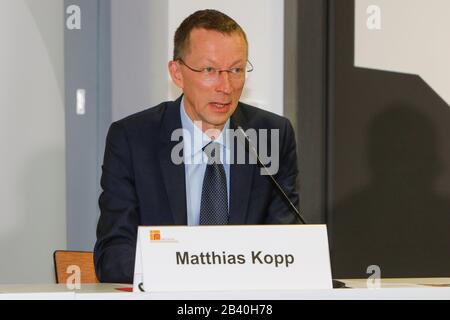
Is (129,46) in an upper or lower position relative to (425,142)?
upper

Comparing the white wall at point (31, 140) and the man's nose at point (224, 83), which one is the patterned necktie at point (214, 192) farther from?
the white wall at point (31, 140)

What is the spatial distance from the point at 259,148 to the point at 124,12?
3.67ft

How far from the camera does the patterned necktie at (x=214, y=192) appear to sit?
8.88 feet

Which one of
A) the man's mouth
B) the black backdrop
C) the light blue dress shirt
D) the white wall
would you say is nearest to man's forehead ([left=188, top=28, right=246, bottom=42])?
the man's mouth

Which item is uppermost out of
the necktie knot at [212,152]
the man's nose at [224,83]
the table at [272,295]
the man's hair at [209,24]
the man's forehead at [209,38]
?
the man's hair at [209,24]

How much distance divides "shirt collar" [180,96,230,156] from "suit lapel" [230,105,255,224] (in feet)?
0.16

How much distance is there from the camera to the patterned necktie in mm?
2707

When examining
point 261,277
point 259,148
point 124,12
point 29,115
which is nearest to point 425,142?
point 259,148

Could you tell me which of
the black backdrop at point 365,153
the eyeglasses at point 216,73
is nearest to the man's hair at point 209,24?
the eyeglasses at point 216,73

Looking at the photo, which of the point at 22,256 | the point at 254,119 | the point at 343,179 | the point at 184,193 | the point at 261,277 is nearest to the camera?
the point at 261,277

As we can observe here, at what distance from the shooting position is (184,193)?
108 inches

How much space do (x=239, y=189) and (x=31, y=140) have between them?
1.36 metres

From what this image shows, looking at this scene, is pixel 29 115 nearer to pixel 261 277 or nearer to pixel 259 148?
pixel 259 148

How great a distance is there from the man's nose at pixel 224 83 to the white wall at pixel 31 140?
1.06 m
